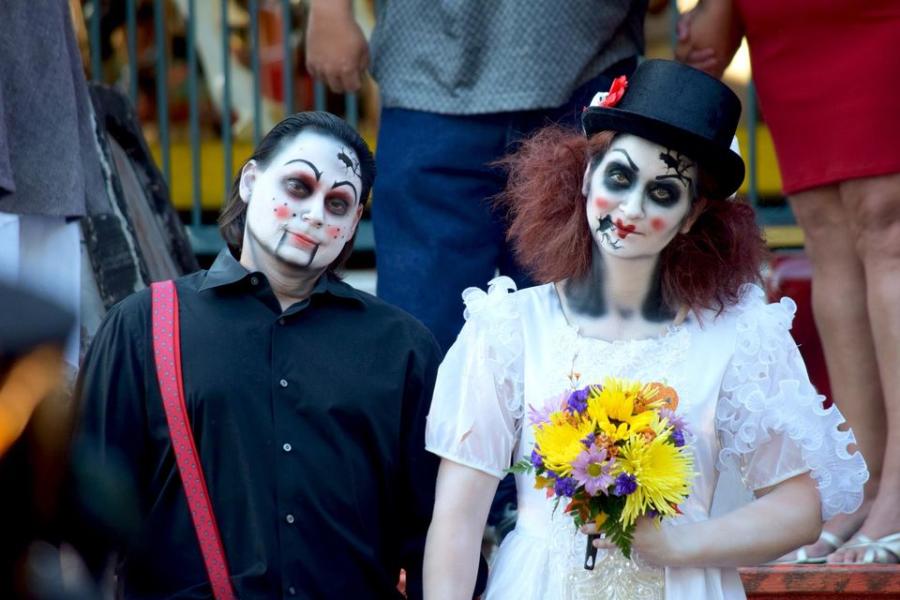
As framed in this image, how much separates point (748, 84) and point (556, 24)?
2.51 meters

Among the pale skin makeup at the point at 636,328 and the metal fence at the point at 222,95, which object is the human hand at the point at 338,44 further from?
the metal fence at the point at 222,95

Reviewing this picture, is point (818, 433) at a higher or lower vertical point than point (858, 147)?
lower

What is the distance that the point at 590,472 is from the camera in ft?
9.84

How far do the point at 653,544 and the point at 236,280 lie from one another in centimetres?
102

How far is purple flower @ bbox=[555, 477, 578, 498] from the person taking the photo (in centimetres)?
301

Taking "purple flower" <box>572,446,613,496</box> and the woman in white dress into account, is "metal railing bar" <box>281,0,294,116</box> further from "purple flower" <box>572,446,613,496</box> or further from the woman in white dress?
"purple flower" <box>572,446,613,496</box>

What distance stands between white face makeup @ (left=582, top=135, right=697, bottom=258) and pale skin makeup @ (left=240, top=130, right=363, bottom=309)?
540 millimetres

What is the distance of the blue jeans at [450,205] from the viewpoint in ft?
14.0

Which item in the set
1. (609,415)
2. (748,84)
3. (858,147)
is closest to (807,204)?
(858,147)

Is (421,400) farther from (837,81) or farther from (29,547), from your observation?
(29,547)

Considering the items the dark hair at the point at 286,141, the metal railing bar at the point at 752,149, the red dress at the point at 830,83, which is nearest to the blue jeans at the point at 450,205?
the red dress at the point at 830,83

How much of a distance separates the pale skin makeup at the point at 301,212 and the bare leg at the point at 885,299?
1.28 m

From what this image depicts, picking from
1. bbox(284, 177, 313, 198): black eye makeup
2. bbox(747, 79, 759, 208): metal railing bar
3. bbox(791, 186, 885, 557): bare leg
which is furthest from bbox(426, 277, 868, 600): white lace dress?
bbox(747, 79, 759, 208): metal railing bar

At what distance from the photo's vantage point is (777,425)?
3326mm
